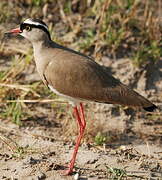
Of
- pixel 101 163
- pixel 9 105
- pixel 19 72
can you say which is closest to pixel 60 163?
pixel 101 163

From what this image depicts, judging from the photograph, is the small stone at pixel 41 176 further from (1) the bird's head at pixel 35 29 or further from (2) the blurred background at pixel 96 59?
(1) the bird's head at pixel 35 29

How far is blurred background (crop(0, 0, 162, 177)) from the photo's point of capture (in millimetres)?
5414

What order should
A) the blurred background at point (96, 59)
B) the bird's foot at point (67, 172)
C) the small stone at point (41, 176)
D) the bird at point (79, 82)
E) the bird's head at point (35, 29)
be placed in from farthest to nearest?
1. the blurred background at point (96, 59)
2. the bird's head at point (35, 29)
3. the bird at point (79, 82)
4. the bird's foot at point (67, 172)
5. the small stone at point (41, 176)

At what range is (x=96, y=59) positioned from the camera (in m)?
6.38

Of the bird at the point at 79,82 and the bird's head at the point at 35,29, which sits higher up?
the bird's head at the point at 35,29

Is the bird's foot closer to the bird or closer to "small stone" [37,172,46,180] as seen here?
the bird

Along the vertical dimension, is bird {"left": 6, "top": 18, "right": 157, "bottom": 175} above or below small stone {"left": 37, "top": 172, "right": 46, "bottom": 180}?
above

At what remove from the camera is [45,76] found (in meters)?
4.52

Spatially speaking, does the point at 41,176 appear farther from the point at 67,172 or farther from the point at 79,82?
the point at 79,82

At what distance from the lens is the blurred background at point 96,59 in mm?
5414

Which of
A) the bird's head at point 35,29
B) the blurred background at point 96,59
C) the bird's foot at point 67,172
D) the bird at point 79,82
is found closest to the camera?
the bird's foot at point 67,172

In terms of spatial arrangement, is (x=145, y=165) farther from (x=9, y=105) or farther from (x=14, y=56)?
(x=14, y=56)

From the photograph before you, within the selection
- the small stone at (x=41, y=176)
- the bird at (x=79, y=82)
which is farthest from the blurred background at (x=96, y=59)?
the bird at (x=79, y=82)

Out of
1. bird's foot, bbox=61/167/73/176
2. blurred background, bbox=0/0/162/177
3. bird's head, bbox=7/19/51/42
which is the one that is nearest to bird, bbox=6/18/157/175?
bird's foot, bbox=61/167/73/176
